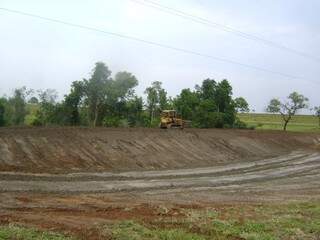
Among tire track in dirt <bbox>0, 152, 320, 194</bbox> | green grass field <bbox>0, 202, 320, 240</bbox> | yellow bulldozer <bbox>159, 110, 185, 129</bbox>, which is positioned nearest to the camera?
green grass field <bbox>0, 202, 320, 240</bbox>

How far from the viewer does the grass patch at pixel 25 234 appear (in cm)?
1267

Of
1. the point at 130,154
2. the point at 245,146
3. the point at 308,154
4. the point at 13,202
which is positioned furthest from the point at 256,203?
the point at 308,154

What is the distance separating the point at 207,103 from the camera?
72.7 meters

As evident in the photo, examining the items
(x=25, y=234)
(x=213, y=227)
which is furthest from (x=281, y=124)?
(x=25, y=234)

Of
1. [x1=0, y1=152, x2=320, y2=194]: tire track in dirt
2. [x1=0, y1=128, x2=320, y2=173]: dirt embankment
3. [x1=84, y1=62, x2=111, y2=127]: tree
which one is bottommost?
[x1=0, y1=152, x2=320, y2=194]: tire track in dirt

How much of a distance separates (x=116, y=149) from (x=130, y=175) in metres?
6.15

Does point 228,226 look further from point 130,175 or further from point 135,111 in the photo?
point 135,111

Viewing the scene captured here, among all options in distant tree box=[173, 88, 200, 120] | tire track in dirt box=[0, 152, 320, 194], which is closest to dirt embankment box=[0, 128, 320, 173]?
tire track in dirt box=[0, 152, 320, 194]

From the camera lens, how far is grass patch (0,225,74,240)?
1267cm

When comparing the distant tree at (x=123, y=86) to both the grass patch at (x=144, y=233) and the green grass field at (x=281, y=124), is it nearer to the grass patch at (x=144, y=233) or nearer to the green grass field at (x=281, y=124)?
the green grass field at (x=281, y=124)

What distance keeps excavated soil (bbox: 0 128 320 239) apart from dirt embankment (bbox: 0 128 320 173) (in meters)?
0.07

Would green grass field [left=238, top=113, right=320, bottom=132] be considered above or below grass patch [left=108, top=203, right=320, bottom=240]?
above

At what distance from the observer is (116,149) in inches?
1490

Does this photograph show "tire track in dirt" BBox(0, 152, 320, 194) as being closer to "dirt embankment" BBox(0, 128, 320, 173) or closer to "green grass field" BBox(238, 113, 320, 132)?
"dirt embankment" BBox(0, 128, 320, 173)
